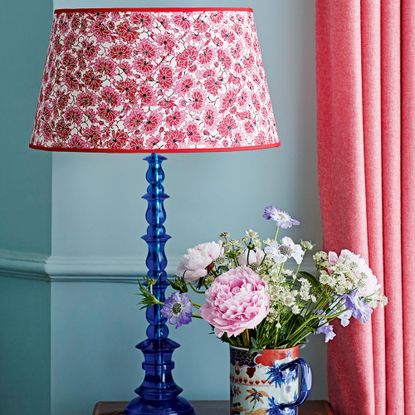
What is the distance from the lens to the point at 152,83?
1.46m

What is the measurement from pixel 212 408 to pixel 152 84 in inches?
30.2

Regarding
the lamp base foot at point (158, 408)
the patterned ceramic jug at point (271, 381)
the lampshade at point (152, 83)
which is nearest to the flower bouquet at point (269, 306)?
the patterned ceramic jug at point (271, 381)

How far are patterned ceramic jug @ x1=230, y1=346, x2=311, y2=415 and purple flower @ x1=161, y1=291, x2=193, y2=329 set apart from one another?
120 millimetres

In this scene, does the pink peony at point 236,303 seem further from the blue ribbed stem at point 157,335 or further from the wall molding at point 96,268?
the wall molding at point 96,268

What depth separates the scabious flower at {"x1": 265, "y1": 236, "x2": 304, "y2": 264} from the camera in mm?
1619

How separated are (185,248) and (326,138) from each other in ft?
1.33

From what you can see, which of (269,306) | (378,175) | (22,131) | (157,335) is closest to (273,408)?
(269,306)

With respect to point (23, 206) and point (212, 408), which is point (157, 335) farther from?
point (23, 206)

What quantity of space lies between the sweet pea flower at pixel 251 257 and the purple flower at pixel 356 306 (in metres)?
0.17

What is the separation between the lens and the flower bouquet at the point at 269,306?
5.18 feet

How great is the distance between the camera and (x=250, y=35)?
158 cm

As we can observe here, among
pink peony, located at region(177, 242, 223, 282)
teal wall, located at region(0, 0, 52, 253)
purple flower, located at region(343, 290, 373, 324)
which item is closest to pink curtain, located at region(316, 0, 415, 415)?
purple flower, located at region(343, 290, 373, 324)

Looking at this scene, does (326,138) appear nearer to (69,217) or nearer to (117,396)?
(69,217)

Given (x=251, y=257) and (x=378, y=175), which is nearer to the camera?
(x=251, y=257)
